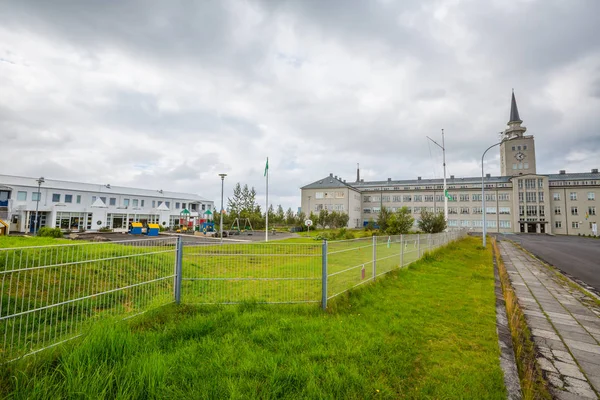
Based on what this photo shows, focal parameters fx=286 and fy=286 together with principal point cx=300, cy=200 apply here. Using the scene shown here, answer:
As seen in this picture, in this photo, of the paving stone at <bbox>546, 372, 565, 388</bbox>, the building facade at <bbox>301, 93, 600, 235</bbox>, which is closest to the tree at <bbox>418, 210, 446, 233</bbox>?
the paving stone at <bbox>546, 372, 565, 388</bbox>

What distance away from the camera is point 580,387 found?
11.8ft

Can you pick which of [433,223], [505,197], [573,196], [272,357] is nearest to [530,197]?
[505,197]

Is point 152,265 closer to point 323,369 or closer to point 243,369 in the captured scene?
point 243,369

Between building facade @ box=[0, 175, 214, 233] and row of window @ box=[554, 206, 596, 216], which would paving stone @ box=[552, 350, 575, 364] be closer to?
building facade @ box=[0, 175, 214, 233]

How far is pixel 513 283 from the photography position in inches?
400

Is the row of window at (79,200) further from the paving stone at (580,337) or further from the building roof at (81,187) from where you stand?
the paving stone at (580,337)

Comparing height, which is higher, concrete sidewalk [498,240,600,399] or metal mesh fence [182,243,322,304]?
metal mesh fence [182,243,322,304]

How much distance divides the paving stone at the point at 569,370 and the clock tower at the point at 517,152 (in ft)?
286

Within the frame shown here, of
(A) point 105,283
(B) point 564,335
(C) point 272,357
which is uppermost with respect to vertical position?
(A) point 105,283

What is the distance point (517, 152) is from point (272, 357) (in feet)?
311

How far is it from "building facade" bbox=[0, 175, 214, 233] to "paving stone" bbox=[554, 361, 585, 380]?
43.7 m

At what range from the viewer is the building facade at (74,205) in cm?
3734

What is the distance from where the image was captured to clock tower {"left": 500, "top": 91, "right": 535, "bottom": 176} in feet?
246

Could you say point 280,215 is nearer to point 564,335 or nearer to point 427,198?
point 427,198
